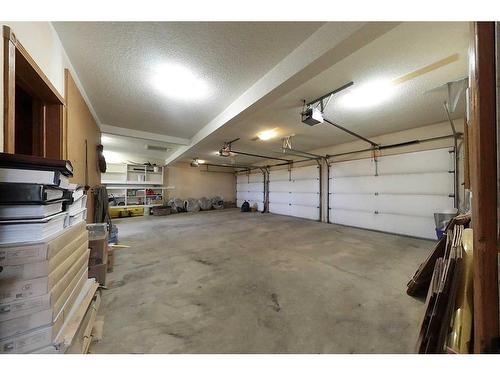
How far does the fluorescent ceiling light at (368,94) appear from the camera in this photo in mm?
2418

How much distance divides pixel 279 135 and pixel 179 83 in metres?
2.77

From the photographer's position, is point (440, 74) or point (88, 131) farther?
point (88, 131)

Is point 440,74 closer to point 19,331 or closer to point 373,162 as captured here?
point 373,162

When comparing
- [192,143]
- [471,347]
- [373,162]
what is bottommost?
[471,347]

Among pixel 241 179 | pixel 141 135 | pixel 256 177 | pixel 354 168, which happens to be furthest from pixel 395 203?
pixel 241 179

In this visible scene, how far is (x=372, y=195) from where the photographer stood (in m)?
5.04

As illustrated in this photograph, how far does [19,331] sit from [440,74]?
4113mm

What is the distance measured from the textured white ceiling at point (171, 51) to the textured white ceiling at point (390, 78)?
752 millimetres

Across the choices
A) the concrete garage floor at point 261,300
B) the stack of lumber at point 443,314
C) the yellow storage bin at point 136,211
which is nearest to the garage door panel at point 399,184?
the concrete garage floor at point 261,300

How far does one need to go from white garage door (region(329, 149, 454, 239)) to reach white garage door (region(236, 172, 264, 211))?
13.1 ft

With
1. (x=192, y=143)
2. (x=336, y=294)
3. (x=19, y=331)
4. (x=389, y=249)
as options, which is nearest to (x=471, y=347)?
(x=336, y=294)

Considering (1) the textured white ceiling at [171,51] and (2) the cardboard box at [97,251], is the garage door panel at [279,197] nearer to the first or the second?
(1) the textured white ceiling at [171,51]

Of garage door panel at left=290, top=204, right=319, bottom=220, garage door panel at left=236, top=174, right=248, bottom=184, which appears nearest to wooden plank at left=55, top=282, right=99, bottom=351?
garage door panel at left=290, top=204, right=319, bottom=220

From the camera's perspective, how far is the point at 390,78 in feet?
7.38
